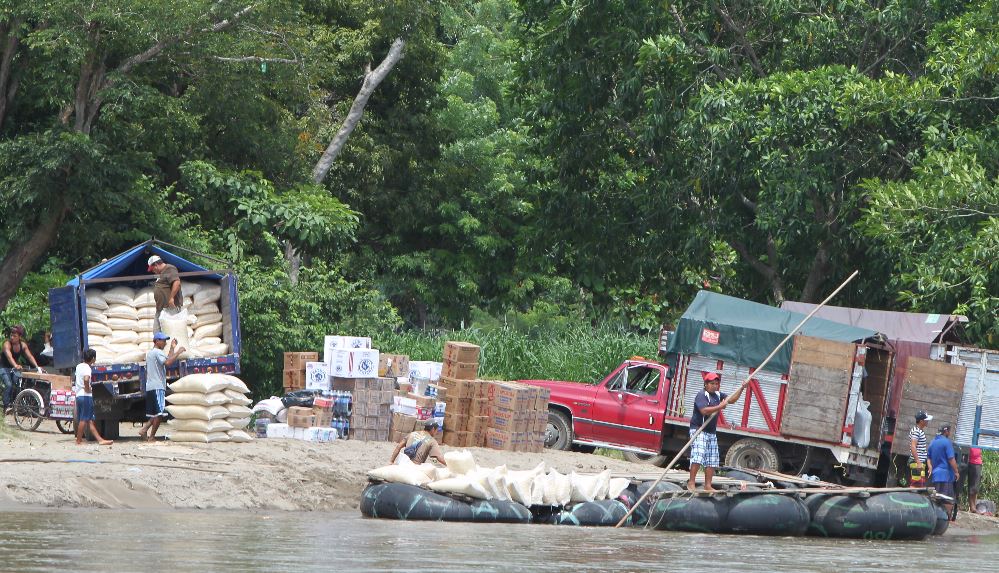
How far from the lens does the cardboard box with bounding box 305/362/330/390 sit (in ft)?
65.9

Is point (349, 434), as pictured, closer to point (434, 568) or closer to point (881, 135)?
point (434, 568)

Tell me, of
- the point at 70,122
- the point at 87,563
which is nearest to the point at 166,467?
the point at 87,563

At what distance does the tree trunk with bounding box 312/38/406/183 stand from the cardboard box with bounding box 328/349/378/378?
453 inches

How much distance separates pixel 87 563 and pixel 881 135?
57.6ft

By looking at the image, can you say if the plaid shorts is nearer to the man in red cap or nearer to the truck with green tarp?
the truck with green tarp

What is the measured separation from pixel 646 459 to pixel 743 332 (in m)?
3.99

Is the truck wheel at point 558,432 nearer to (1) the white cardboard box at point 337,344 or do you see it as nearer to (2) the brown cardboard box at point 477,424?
(2) the brown cardboard box at point 477,424

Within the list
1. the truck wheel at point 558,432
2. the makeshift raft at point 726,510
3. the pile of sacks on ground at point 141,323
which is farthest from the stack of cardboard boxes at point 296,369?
the makeshift raft at point 726,510

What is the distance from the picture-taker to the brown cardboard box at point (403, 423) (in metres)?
20.3

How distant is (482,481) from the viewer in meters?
15.2

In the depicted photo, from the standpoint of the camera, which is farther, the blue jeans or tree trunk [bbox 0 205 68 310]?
tree trunk [bbox 0 205 68 310]

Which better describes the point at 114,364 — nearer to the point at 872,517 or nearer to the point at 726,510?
the point at 726,510

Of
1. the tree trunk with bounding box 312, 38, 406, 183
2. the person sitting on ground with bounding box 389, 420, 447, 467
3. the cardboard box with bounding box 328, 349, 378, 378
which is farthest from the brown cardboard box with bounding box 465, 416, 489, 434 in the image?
the tree trunk with bounding box 312, 38, 406, 183

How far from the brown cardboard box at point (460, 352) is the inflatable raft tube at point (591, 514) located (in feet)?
17.1
